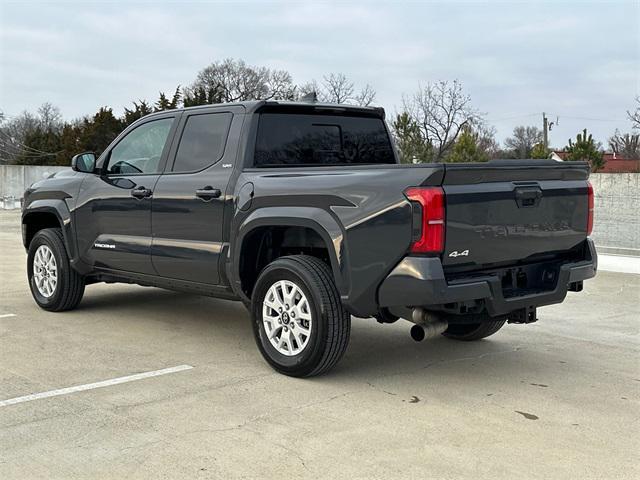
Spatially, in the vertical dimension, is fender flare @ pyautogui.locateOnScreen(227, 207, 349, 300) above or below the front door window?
below

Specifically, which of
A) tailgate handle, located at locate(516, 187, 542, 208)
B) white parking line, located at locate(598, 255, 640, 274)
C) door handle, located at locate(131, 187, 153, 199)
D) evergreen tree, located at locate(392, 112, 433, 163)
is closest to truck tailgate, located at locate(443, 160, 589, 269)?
tailgate handle, located at locate(516, 187, 542, 208)

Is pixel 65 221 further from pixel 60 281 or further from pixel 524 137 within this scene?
pixel 524 137

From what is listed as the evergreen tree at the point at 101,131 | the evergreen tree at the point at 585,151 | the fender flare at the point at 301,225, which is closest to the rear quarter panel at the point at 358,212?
the fender flare at the point at 301,225

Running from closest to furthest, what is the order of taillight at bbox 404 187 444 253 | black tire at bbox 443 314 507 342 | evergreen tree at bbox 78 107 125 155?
taillight at bbox 404 187 444 253
black tire at bbox 443 314 507 342
evergreen tree at bbox 78 107 125 155

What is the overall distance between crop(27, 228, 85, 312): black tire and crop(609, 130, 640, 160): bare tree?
41919mm

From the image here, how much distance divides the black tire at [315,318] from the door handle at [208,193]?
0.80 meters

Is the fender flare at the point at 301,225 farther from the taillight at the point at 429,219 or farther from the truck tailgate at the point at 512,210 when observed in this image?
the truck tailgate at the point at 512,210

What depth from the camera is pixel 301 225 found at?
16.5 ft

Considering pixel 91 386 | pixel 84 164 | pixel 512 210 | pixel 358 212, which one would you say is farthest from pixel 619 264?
pixel 91 386

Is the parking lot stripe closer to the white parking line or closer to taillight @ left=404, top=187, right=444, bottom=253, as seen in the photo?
taillight @ left=404, top=187, right=444, bottom=253

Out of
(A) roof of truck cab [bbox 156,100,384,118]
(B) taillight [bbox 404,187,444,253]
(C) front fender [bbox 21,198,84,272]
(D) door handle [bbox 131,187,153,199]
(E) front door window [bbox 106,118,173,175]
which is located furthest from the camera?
(C) front fender [bbox 21,198,84,272]

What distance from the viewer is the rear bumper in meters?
4.44

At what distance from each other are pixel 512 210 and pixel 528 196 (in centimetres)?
16

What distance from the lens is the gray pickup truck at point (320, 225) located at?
179 inches
